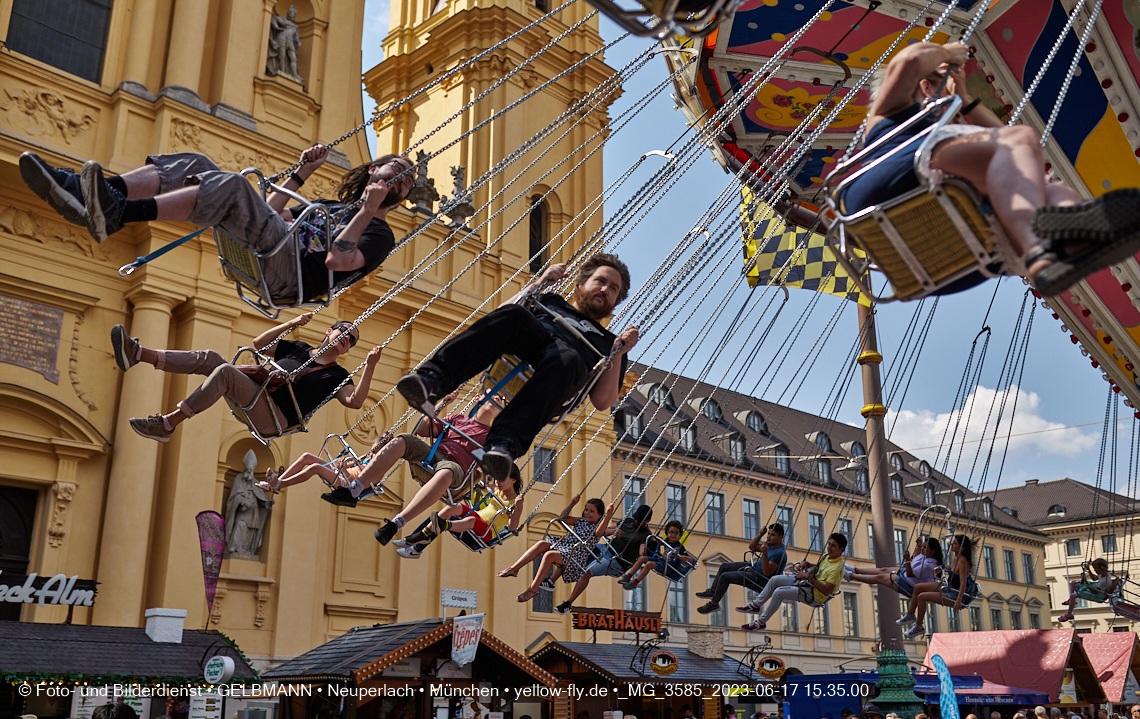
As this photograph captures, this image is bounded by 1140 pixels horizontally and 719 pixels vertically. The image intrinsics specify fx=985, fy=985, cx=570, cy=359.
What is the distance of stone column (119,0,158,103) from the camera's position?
1816 cm

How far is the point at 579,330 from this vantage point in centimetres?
542

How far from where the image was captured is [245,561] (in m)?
17.8

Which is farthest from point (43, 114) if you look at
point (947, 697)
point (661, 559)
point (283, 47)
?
point (947, 697)

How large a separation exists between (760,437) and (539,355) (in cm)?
3928

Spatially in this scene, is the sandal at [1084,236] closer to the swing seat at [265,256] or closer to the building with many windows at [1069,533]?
the swing seat at [265,256]

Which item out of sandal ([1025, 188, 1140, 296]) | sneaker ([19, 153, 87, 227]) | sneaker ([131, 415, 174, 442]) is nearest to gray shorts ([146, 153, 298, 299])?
sneaker ([19, 153, 87, 227])

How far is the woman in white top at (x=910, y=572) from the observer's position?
11.8 meters

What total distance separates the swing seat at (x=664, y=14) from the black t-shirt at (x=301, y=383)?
4.09 meters

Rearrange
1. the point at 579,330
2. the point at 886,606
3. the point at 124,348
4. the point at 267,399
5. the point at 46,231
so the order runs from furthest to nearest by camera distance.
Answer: the point at 46,231
the point at 886,606
the point at 267,399
the point at 124,348
the point at 579,330

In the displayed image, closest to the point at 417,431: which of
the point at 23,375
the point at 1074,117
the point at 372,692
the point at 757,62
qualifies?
the point at 757,62

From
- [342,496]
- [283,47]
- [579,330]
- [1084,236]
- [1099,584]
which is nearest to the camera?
[1084,236]

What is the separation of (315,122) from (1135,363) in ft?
53.5

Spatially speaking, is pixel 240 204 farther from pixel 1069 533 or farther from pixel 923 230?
pixel 1069 533

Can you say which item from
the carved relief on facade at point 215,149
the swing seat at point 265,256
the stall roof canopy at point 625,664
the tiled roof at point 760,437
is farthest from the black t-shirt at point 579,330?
the tiled roof at point 760,437
